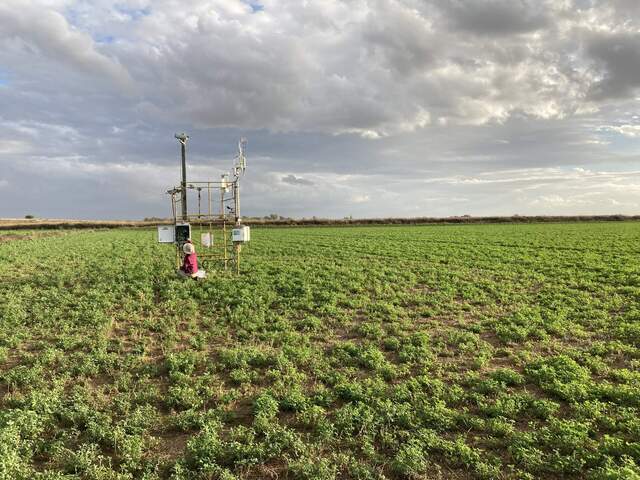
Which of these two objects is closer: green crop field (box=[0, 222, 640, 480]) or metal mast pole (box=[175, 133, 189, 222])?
green crop field (box=[0, 222, 640, 480])

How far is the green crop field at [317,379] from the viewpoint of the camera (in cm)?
622

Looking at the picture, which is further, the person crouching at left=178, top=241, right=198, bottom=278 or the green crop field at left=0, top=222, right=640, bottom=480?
the person crouching at left=178, top=241, right=198, bottom=278

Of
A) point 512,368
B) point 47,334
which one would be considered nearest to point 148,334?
point 47,334

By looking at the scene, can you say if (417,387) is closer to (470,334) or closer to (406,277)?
(470,334)

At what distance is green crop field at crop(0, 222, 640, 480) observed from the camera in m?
6.22

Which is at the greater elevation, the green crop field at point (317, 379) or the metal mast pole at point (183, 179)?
the metal mast pole at point (183, 179)

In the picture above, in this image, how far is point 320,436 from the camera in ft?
22.0

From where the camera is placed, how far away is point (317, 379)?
29.7 ft

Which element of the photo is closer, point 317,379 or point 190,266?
point 317,379

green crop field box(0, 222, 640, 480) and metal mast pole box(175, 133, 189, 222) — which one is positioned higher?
metal mast pole box(175, 133, 189, 222)

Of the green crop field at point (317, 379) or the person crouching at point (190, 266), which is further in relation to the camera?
the person crouching at point (190, 266)

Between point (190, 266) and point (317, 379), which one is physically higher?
point (190, 266)

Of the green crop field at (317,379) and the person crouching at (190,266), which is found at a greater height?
the person crouching at (190,266)

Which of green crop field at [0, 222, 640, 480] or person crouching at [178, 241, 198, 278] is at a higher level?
person crouching at [178, 241, 198, 278]
